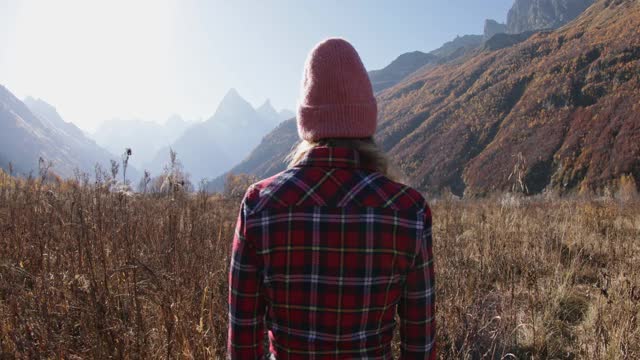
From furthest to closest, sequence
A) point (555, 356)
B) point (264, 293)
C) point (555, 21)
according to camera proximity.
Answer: point (555, 21) → point (555, 356) → point (264, 293)

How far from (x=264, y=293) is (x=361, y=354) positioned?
0.33m

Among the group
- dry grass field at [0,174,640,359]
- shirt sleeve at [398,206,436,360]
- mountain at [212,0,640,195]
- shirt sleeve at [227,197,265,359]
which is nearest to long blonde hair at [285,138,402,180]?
shirt sleeve at [398,206,436,360]

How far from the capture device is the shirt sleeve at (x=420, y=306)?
1076mm

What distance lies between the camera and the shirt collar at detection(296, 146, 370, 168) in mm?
1024

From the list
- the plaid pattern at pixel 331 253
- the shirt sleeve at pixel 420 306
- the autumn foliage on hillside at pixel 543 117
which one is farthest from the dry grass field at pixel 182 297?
the autumn foliage on hillside at pixel 543 117

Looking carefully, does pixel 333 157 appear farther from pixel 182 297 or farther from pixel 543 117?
pixel 543 117

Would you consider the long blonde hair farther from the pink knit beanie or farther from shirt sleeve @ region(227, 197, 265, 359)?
shirt sleeve @ region(227, 197, 265, 359)

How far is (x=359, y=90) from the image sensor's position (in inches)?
42.3

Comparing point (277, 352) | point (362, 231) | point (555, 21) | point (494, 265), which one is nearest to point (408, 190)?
point (362, 231)

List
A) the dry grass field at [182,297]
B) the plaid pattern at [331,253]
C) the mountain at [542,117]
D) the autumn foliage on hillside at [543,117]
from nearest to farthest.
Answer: the plaid pattern at [331,253]
the dry grass field at [182,297]
the autumn foliage on hillside at [543,117]
the mountain at [542,117]

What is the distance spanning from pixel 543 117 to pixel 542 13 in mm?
136064

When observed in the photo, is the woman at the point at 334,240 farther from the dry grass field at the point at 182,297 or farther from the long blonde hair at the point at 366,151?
the dry grass field at the point at 182,297

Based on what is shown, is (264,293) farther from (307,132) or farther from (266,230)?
(307,132)

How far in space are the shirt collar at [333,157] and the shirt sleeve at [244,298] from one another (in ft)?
0.82
